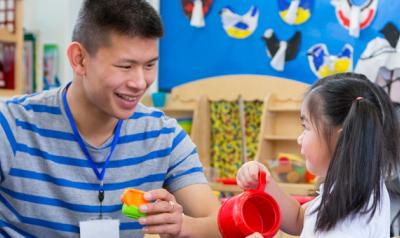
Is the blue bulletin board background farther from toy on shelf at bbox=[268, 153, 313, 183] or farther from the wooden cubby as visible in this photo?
toy on shelf at bbox=[268, 153, 313, 183]

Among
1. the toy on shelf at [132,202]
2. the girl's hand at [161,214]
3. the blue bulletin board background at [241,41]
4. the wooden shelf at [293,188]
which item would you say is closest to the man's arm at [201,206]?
the girl's hand at [161,214]

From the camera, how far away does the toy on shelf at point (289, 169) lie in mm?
3910

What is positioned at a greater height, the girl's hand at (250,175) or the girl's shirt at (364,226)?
the girl's hand at (250,175)

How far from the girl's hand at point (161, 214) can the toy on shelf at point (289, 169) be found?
2500 millimetres

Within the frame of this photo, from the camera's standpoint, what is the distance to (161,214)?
1419 millimetres

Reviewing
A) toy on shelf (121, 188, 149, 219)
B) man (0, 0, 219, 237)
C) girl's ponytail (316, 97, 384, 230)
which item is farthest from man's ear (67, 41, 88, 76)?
girl's ponytail (316, 97, 384, 230)

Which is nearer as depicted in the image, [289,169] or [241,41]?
[289,169]

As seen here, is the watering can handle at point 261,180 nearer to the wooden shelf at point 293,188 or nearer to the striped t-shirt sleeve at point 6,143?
the striped t-shirt sleeve at point 6,143

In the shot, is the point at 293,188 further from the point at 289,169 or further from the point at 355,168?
the point at 355,168

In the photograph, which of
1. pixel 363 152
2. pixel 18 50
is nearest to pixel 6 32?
pixel 18 50

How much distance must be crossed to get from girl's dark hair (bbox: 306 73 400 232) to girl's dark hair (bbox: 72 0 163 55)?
423 millimetres

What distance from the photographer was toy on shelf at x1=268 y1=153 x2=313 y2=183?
391 cm

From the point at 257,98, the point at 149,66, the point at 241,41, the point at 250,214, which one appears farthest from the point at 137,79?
the point at 241,41

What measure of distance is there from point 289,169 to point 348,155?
263 centimetres
